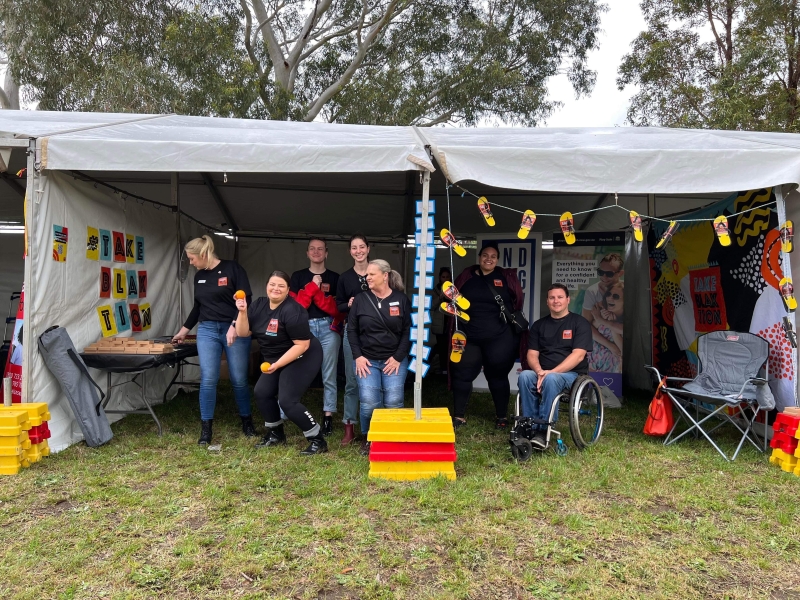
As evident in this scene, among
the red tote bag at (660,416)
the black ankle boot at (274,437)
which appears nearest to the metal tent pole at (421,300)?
the black ankle boot at (274,437)

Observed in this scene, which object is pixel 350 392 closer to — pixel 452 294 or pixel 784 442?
pixel 452 294

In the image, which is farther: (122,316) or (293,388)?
(122,316)

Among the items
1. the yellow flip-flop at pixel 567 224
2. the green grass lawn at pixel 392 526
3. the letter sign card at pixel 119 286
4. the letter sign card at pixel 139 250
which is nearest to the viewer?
the green grass lawn at pixel 392 526

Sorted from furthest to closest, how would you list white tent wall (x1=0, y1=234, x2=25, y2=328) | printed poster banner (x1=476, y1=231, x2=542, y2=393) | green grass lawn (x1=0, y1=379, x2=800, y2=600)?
white tent wall (x1=0, y1=234, x2=25, y2=328) → printed poster banner (x1=476, y1=231, x2=542, y2=393) → green grass lawn (x1=0, y1=379, x2=800, y2=600)

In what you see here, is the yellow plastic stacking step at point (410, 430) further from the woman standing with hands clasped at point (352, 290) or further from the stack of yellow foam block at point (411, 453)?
the woman standing with hands clasped at point (352, 290)

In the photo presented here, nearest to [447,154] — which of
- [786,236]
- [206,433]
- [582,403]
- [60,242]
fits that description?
[582,403]

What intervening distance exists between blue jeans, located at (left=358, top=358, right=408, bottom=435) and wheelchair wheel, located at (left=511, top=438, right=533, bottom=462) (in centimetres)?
78

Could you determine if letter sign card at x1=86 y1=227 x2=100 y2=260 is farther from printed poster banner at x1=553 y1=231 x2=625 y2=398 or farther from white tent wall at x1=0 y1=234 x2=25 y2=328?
printed poster banner at x1=553 y1=231 x2=625 y2=398

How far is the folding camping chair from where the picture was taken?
3.52 m

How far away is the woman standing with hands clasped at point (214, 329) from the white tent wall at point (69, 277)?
0.75 m

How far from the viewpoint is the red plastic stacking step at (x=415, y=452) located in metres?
3.14

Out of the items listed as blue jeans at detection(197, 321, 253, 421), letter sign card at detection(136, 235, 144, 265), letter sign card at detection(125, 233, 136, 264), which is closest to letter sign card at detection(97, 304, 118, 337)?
letter sign card at detection(125, 233, 136, 264)

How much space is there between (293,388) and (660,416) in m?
2.51

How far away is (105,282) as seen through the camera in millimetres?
4227
